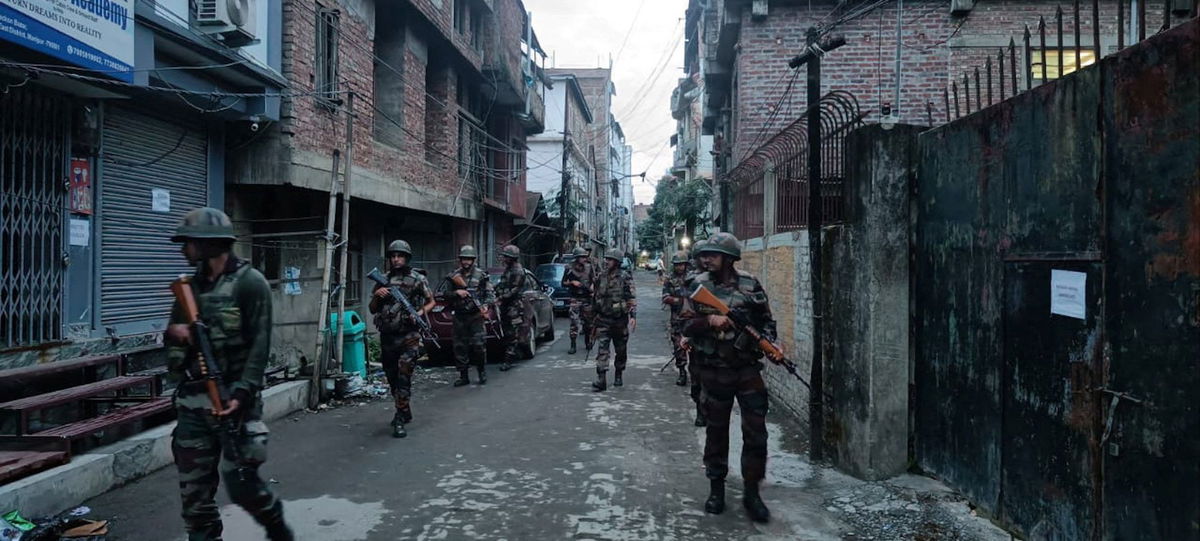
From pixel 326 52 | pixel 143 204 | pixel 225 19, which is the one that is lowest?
pixel 143 204

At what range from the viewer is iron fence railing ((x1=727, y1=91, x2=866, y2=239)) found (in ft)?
19.6

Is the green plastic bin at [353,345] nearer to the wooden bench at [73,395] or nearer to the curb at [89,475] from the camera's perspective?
the wooden bench at [73,395]

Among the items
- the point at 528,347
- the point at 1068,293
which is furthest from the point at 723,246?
the point at 528,347

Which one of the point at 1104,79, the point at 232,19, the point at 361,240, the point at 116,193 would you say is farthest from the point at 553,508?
the point at 361,240

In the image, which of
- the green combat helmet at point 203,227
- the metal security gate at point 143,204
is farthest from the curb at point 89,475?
the metal security gate at point 143,204

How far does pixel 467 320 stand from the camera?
9398 mm

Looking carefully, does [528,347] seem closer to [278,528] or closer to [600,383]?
[600,383]

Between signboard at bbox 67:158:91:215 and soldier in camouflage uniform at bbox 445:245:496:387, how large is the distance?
157 inches

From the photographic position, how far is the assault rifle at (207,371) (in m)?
3.62

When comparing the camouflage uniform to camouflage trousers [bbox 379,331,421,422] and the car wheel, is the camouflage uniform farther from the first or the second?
the car wheel

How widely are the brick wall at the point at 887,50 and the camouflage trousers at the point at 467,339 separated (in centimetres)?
619

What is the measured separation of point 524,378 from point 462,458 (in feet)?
14.1

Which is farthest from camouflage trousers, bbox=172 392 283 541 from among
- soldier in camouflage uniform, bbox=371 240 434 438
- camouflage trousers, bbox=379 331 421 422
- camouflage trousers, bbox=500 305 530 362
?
camouflage trousers, bbox=500 305 530 362

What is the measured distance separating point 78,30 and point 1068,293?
24.3ft
